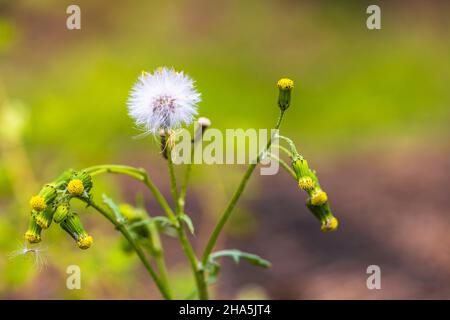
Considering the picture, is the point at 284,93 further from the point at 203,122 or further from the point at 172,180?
the point at 172,180

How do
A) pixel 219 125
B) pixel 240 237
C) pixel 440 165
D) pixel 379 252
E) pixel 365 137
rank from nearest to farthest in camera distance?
1. pixel 379 252
2. pixel 240 237
3. pixel 440 165
4. pixel 219 125
5. pixel 365 137

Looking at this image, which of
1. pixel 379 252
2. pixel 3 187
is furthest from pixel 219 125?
pixel 3 187

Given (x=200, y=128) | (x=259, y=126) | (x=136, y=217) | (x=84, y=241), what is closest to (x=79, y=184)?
(x=84, y=241)

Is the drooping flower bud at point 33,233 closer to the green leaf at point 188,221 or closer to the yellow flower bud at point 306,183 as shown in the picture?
the green leaf at point 188,221

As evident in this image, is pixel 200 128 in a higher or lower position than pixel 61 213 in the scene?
higher

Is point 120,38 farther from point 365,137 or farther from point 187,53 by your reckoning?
point 365,137
